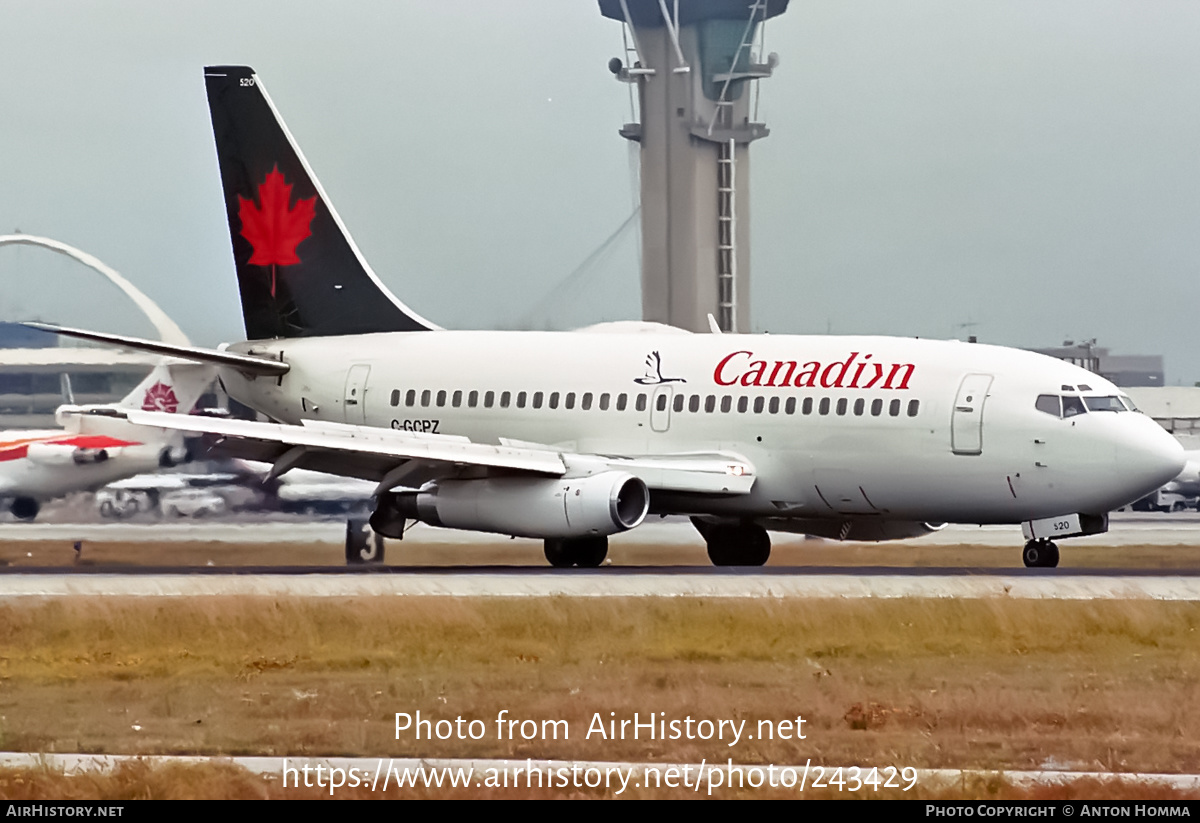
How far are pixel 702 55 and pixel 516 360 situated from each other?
77.2m

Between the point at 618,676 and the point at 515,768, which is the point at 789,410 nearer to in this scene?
the point at 618,676

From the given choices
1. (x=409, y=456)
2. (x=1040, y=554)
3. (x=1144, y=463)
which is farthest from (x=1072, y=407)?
(x=409, y=456)

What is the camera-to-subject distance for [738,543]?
37156 mm

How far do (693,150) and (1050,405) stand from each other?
79.2 meters

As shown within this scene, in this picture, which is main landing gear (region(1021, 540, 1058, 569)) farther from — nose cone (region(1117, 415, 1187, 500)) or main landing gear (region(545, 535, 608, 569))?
main landing gear (region(545, 535, 608, 569))

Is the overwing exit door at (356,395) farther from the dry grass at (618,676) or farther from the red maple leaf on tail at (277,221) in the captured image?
the dry grass at (618,676)

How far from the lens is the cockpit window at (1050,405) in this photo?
3150 centimetres

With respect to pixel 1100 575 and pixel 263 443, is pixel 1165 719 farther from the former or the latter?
pixel 263 443

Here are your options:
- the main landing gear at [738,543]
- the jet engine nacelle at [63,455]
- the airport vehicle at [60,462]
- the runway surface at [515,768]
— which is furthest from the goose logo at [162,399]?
the runway surface at [515,768]

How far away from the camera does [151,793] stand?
13.4 metres

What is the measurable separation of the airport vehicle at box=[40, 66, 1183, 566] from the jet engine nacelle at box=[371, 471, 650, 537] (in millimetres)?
35

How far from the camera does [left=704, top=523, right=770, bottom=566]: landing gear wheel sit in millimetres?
37000

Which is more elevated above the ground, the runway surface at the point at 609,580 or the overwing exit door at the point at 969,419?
the overwing exit door at the point at 969,419

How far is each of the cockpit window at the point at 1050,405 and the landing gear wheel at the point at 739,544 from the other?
22.4 ft
